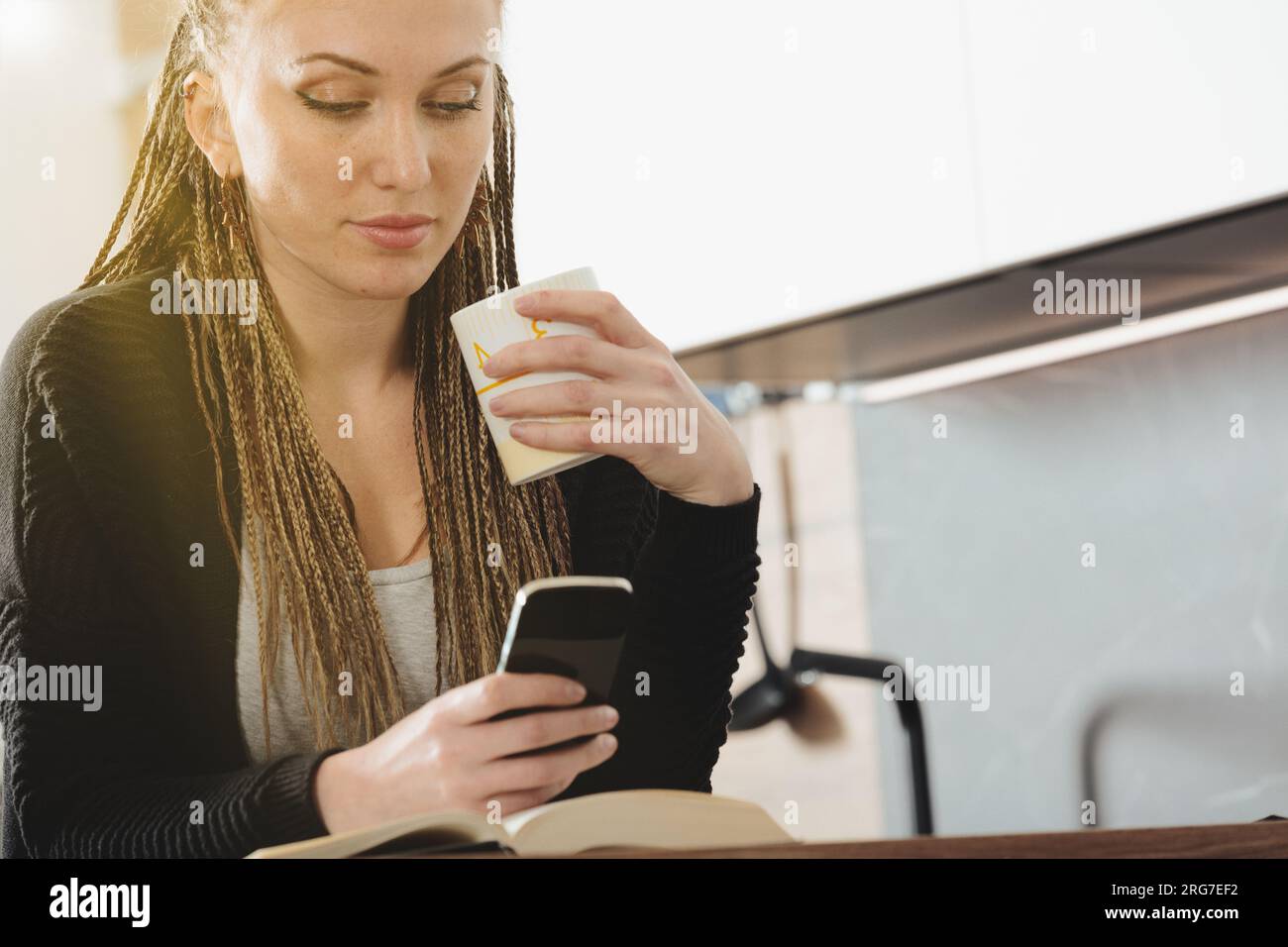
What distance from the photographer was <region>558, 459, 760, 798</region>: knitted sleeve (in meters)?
0.85

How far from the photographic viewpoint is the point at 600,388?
0.70 meters

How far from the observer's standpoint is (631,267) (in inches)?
63.1

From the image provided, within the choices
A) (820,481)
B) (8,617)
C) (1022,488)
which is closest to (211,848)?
(8,617)

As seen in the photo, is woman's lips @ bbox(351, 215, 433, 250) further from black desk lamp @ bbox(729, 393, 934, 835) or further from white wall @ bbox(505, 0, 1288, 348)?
black desk lamp @ bbox(729, 393, 934, 835)

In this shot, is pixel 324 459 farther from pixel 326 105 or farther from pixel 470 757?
pixel 470 757

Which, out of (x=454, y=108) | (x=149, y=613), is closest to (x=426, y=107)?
(x=454, y=108)

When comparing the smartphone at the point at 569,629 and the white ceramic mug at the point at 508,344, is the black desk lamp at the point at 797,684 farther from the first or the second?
the smartphone at the point at 569,629

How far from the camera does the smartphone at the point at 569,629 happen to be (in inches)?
19.9

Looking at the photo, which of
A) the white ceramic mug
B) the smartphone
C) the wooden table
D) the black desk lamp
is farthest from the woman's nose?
the black desk lamp

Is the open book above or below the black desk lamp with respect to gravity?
above

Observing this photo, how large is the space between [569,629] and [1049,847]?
200 millimetres

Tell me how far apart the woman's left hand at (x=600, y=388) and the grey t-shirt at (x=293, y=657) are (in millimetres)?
196

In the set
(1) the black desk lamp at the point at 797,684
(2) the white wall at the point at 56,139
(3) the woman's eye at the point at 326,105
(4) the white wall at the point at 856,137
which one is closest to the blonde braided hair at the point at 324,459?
(3) the woman's eye at the point at 326,105

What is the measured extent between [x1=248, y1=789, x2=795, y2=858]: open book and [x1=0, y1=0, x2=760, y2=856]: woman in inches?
7.6
